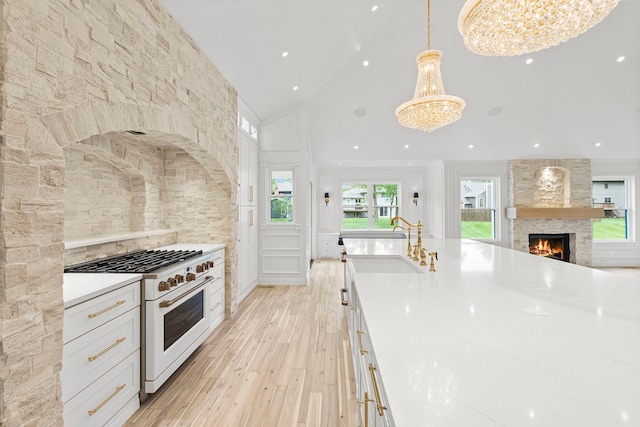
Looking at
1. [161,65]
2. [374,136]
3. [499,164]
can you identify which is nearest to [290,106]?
[374,136]

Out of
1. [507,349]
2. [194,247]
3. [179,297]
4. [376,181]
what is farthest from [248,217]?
[376,181]

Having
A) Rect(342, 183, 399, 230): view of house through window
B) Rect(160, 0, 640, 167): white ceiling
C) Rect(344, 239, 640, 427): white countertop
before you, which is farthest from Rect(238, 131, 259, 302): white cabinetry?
Rect(342, 183, 399, 230): view of house through window

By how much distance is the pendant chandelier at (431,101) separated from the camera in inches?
105

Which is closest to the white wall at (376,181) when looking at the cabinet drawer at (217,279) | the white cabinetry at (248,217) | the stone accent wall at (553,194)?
the stone accent wall at (553,194)

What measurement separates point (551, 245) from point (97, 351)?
8.66 metres

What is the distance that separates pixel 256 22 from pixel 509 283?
115 inches

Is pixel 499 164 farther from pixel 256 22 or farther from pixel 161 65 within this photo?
pixel 161 65

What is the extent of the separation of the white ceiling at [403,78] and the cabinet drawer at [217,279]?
7.17ft

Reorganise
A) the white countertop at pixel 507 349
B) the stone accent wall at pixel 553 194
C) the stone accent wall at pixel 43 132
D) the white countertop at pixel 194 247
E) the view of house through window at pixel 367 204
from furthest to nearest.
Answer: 1. the view of house through window at pixel 367 204
2. the stone accent wall at pixel 553 194
3. the white countertop at pixel 194 247
4. the stone accent wall at pixel 43 132
5. the white countertop at pixel 507 349

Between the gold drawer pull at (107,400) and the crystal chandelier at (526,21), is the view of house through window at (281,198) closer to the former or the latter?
the gold drawer pull at (107,400)

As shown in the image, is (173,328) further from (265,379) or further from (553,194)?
(553,194)

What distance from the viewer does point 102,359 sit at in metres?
1.68

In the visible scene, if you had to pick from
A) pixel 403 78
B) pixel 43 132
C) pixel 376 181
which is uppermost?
pixel 403 78

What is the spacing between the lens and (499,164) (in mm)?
6965
